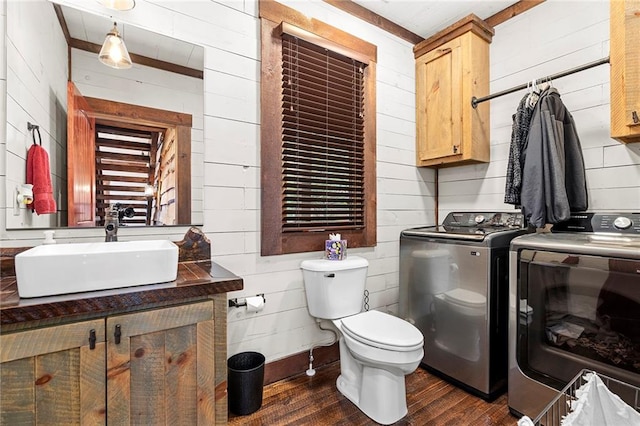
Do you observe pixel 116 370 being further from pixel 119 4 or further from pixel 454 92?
pixel 454 92

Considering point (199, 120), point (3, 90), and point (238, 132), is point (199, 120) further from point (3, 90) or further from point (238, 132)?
point (3, 90)

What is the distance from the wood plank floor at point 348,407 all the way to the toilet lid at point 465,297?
22.1 inches

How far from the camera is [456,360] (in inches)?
77.9

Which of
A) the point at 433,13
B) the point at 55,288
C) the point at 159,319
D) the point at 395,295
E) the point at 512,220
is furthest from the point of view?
the point at 395,295

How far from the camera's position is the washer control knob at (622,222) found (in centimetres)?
173

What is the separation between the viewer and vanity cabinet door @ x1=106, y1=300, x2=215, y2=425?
107 centimetres

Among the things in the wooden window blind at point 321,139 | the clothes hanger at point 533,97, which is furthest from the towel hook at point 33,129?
the clothes hanger at point 533,97

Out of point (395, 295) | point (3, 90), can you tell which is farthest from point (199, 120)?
point (395, 295)

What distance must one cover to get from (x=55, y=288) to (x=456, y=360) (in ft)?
6.90

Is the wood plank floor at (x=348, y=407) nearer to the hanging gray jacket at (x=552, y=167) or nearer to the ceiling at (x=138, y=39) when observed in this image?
the hanging gray jacket at (x=552, y=167)

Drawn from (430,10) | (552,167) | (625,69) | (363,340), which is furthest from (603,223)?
(430,10)

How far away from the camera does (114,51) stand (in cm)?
155

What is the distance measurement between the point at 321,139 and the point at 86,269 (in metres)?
1.54

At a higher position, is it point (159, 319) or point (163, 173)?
→ point (163, 173)
